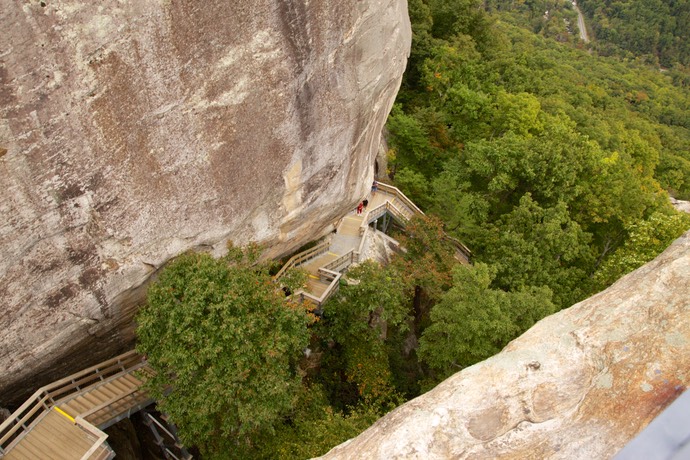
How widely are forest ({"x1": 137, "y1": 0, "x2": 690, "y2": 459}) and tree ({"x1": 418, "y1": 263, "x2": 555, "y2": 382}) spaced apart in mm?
59

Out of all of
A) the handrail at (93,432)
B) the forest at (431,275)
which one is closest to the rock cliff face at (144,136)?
the forest at (431,275)

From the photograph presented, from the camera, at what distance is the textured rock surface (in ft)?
27.4

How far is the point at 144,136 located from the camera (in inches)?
485

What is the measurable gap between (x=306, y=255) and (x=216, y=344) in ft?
31.2

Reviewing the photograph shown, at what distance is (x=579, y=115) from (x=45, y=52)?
3839 cm

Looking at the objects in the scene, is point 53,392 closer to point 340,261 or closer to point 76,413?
point 76,413

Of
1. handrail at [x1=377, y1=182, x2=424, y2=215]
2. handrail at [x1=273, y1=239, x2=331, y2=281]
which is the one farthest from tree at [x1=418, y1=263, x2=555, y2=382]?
handrail at [x1=377, y1=182, x2=424, y2=215]

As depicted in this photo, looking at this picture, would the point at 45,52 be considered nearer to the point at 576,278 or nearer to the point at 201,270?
the point at 201,270

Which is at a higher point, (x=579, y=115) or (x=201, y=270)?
(x=201, y=270)

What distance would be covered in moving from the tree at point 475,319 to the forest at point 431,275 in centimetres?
6

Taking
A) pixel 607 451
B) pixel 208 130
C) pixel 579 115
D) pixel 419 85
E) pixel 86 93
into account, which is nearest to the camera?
pixel 607 451

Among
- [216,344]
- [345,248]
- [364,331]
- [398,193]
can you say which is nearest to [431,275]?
[364,331]

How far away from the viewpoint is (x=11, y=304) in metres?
12.4

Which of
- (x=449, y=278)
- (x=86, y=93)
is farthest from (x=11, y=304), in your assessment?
(x=449, y=278)
